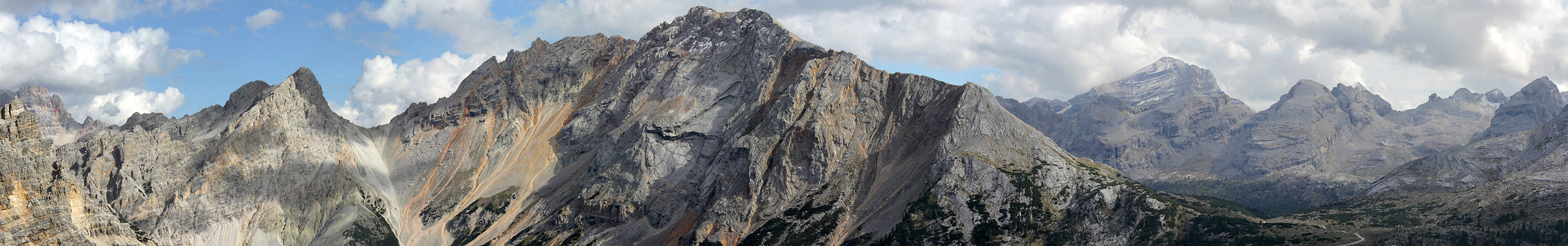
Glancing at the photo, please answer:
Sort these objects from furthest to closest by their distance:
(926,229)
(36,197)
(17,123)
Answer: (926,229) < (17,123) < (36,197)

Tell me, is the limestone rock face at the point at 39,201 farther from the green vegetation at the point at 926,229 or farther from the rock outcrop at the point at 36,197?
the green vegetation at the point at 926,229

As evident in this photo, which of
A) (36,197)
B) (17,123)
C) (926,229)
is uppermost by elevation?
(17,123)

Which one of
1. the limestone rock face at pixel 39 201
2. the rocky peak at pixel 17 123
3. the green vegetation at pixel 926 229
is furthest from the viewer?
the green vegetation at pixel 926 229

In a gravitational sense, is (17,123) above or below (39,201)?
above

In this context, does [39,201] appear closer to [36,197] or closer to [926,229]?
[36,197]

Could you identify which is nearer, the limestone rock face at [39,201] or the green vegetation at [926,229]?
the limestone rock face at [39,201]

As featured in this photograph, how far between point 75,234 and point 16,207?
5.75 meters

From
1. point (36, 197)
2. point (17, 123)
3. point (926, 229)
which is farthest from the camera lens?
point (926, 229)

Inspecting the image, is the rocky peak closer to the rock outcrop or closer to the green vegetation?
the rock outcrop

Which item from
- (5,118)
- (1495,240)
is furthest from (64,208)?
(1495,240)

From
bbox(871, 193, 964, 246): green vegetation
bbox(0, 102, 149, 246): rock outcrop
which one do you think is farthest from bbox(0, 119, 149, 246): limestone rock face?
bbox(871, 193, 964, 246): green vegetation

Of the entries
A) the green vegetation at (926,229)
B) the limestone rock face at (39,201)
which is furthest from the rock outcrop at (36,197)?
the green vegetation at (926,229)

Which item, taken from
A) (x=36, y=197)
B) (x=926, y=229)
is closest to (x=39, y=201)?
(x=36, y=197)

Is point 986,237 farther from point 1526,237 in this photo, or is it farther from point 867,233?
point 1526,237
